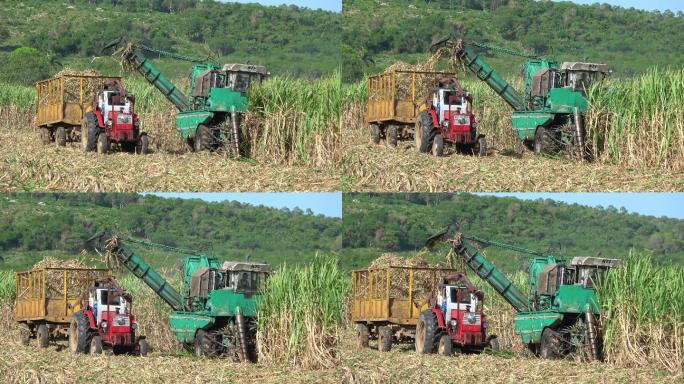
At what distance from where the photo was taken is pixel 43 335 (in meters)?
23.9

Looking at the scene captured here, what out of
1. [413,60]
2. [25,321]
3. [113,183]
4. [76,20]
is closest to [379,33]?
[413,60]

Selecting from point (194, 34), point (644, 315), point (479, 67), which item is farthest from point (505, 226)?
point (644, 315)

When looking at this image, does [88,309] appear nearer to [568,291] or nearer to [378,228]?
[378,228]

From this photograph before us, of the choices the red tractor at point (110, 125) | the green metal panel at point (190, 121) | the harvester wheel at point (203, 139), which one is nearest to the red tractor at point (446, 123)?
the harvester wheel at point (203, 139)

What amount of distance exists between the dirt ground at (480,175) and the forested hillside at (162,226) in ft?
69.2

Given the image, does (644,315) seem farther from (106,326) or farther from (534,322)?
(106,326)

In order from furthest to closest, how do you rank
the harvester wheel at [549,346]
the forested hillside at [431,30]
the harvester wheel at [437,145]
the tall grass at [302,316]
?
the forested hillside at [431,30]
the harvester wheel at [437,145]
the harvester wheel at [549,346]
the tall grass at [302,316]

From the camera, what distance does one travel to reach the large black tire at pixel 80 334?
857 inches

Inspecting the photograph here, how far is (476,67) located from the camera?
2447 centimetres

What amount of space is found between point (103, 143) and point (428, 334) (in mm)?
7252

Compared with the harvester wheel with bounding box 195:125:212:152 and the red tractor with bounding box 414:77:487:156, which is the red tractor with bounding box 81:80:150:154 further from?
the red tractor with bounding box 414:77:487:156

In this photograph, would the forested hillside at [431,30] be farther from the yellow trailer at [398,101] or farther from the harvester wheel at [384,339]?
the harvester wheel at [384,339]

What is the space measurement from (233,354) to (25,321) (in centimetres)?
662

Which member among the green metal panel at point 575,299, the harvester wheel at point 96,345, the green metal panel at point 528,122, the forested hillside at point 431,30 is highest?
the forested hillside at point 431,30
